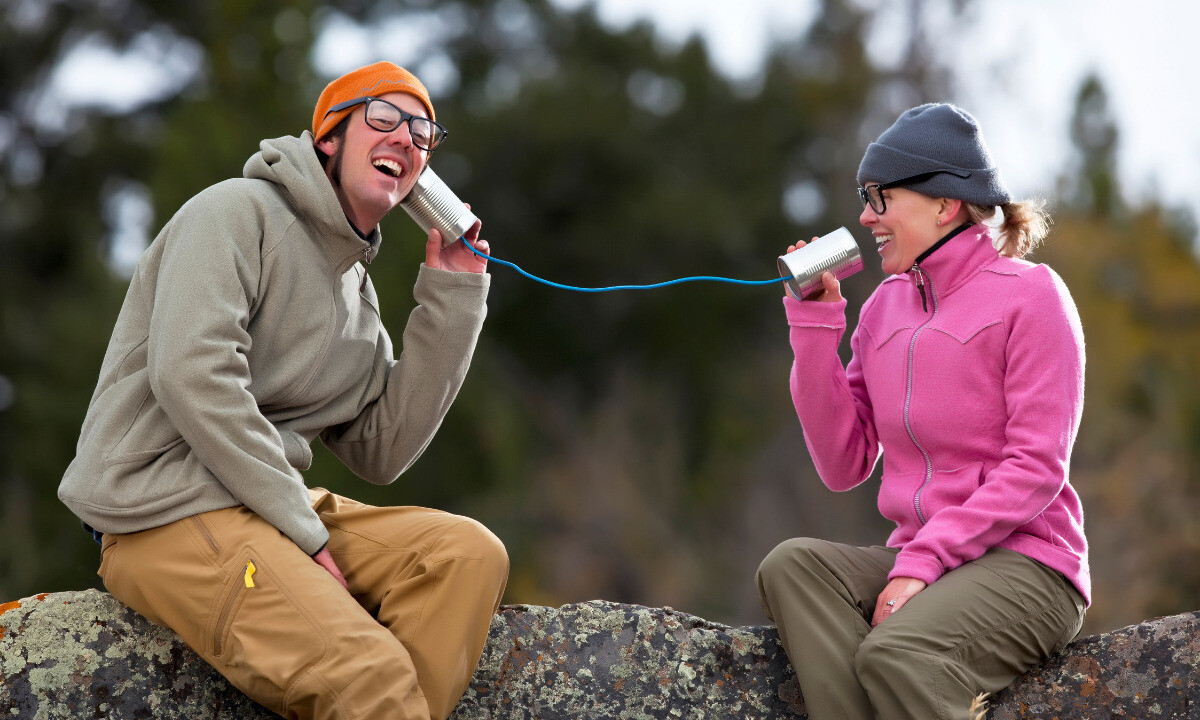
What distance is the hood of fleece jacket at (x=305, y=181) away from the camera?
2.69m

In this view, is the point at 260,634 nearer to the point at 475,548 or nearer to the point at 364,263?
the point at 475,548

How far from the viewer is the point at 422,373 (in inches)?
113

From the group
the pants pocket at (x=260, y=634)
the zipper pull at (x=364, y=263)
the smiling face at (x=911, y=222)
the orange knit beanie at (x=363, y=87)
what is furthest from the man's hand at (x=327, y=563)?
the smiling face at (x=911, y=222)

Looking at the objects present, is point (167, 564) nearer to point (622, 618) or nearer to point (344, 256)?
point (344, 256)

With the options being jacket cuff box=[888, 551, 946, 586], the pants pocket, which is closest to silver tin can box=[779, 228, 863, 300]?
jacket cuff box=[888, 551, 946, 586]

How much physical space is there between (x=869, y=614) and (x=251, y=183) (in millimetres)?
1481

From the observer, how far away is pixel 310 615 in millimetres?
2295

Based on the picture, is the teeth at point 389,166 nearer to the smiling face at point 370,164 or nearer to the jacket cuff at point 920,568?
the smiling face at point 370,164

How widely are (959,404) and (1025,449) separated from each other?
178 millimetres

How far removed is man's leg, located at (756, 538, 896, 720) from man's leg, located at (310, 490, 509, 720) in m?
0.54

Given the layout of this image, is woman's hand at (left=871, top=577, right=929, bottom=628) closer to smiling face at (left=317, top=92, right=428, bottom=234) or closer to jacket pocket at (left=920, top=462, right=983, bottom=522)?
jacket pocket at (left=920, top=462, right=983, bottom=522)

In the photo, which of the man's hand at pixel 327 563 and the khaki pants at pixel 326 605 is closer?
the khaki pants at pixel 326 605

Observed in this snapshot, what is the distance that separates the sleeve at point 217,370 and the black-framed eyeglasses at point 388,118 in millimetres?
410

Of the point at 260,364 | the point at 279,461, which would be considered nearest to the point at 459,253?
the point at 260,364
